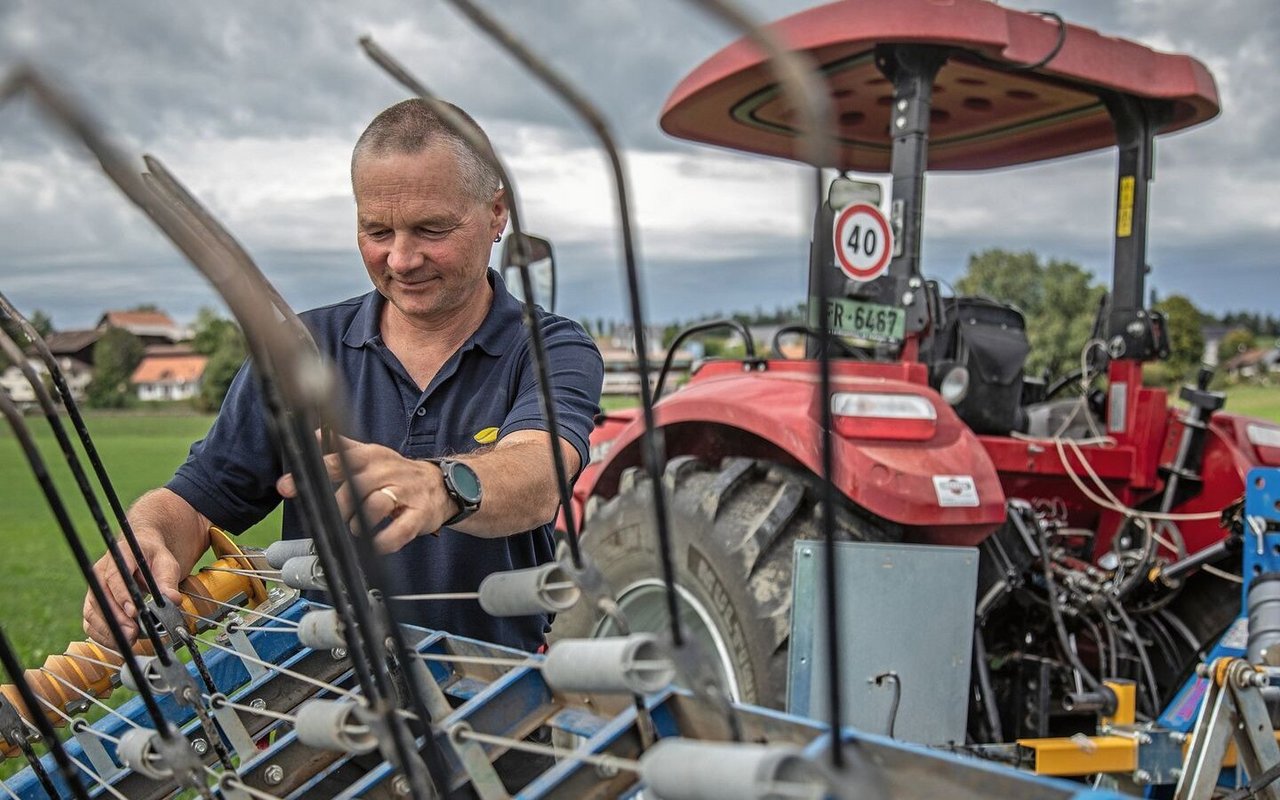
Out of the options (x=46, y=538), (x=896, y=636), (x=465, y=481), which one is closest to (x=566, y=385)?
(x=465, y=481)

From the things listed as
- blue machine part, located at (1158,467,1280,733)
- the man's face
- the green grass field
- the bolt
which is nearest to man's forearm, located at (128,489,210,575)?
the green grass field

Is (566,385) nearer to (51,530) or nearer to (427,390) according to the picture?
(427,390)

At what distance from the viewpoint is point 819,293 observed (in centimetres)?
73

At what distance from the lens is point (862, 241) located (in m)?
3.04

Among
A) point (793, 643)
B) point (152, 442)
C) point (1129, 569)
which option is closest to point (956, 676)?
point (793, 643)

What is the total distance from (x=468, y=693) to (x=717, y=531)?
149cm

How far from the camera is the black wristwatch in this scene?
52.0 inches

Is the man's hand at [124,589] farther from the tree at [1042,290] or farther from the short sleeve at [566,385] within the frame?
the tree at [1042,290]

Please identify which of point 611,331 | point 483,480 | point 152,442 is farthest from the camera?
point 152,442

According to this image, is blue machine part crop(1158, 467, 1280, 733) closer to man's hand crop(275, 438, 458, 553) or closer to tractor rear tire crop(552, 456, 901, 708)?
tractor rear tire crop(552, 456, 901, 708)

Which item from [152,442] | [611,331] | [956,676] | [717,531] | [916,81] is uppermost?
[916,81]

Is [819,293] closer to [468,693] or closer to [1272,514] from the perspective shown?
[468,693]

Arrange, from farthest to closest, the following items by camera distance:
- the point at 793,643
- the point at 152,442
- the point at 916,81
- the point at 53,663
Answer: the point at 152,442 < the point at 916,81 < the point at 793,643 < the point at 53,663

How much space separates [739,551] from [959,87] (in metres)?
1.91
